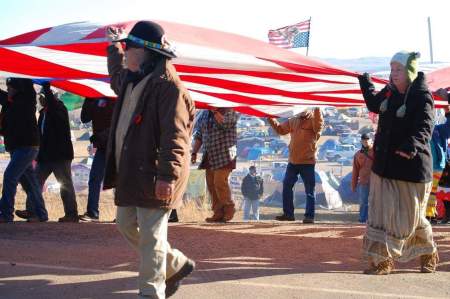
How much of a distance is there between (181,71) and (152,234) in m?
3.30

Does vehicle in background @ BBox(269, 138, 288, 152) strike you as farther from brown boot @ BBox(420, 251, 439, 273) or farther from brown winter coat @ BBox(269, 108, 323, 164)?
brown boot @ BBox(420, 251, 439, 273)

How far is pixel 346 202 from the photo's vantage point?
25.6 meters

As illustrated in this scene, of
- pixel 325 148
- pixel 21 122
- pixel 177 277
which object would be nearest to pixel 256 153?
pixel 325 148

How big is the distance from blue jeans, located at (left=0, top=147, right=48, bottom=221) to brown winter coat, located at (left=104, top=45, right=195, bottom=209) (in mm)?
4101

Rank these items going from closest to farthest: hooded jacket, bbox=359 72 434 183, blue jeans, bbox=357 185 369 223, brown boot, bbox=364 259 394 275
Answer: hooded jacket, bbox=359 72 434 183
brown boot, bbox=364 259 394 275
blue jeans, bbox=357 185 369 223

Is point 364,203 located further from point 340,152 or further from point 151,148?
point 340,152

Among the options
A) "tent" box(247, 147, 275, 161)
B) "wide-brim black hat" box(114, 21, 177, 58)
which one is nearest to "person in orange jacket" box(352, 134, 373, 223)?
"wide-brim black hat" box(114, 21, 177, 58)

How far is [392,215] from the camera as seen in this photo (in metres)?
5.54

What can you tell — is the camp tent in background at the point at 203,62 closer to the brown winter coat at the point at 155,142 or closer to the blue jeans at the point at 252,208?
the brown winter coat at the point at 155,142

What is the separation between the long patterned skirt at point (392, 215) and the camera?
18.2ft

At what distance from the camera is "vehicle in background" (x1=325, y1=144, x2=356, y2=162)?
3597 cm

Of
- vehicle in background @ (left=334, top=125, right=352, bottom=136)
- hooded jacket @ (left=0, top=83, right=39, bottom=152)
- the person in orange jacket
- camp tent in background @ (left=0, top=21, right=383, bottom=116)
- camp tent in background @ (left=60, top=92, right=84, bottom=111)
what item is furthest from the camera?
vehicle in background @ (left=334, top=125, right=352, bottom=136)

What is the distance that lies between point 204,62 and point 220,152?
2.48 m

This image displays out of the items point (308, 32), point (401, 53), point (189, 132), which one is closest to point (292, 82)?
point (401, 53)
